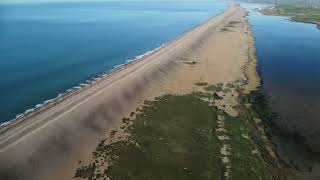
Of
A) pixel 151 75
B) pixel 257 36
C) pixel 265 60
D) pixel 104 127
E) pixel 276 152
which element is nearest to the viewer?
pixel 276 152

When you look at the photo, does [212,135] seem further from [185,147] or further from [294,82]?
[294,82]

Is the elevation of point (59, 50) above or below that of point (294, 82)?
above

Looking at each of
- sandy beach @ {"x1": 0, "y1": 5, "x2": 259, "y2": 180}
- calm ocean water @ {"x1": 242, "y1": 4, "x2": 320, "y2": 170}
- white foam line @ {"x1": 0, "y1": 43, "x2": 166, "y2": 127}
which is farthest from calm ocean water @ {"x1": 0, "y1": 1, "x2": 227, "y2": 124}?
calm ocean water @ {"x1": 242, "y1": 4, "x2": 320, "y2": 170}

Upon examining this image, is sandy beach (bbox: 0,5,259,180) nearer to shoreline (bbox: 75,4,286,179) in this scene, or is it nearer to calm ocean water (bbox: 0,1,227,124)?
Result: shoreline (bbox: 75,4,286,179)

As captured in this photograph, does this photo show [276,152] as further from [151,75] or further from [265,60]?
[265,60]

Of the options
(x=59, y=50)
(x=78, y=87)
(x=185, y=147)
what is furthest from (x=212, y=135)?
(x=59, y=50)

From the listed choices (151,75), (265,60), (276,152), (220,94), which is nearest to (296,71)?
(265,60)
